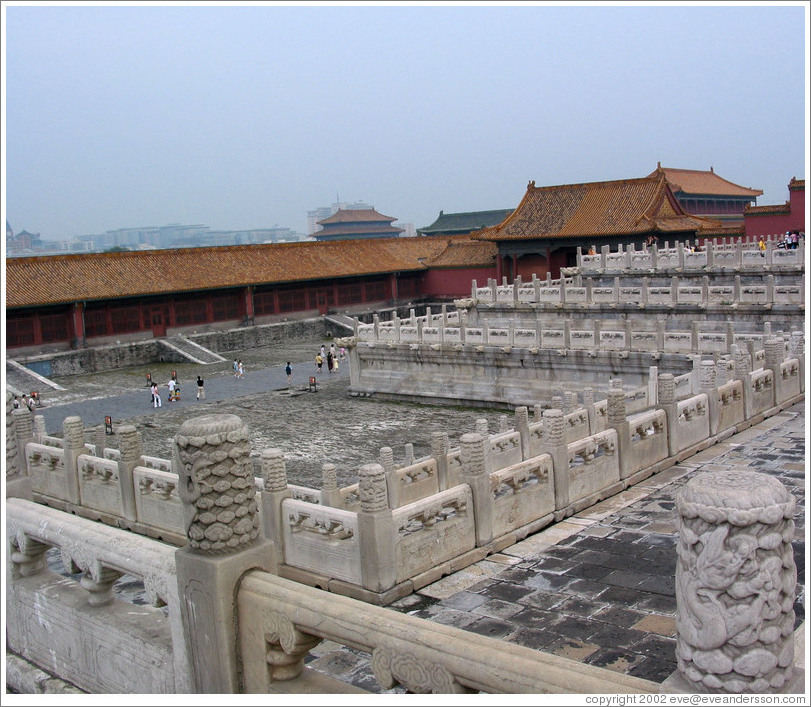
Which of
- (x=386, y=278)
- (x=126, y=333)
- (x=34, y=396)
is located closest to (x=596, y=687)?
(x=34, y=396)

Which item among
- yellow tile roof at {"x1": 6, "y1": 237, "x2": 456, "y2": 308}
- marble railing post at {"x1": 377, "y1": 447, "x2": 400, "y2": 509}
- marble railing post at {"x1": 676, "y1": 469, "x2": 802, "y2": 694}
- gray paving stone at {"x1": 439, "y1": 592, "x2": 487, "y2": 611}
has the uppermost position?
yellow tile roof at {"x1": 6, "y1": 237, "x2": 456, "y2": 308}

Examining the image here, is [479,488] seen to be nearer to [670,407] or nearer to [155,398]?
[670,407]

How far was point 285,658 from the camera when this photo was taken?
471cm

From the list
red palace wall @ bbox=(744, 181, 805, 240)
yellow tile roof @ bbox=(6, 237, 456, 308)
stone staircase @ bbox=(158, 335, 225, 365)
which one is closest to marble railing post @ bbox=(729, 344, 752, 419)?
stone staircase @ bbox=(158, 335, 225, 365)

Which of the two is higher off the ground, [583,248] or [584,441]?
[583,248]

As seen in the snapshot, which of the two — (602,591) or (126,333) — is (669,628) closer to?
(602,591)

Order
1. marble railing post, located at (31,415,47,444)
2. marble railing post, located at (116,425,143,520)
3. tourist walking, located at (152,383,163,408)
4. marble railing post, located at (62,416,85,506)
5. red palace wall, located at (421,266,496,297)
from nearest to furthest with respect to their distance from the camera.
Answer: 1. marble railing post, located at (116,425,143,520)
2. marble railing post, located at (62,416,85,506)
3. marble railing post, located at (31,415,47,444)
4. tourist walking, located at (152,383,163,408)
5. red palace wall, located at (421,266,496,297)

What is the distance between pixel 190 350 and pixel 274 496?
98.0 feet

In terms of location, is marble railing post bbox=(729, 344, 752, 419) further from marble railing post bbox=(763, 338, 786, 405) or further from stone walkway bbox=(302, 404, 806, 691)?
stone walkway bbox=(302, 404, 806, 691)

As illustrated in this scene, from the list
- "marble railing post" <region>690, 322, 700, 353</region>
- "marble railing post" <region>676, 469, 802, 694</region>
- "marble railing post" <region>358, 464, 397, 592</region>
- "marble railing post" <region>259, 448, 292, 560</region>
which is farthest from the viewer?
"marble railing post" <region>690, 322, 700, 353</region>

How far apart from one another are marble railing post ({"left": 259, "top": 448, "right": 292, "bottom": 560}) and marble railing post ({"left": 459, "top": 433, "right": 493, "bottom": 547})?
2164mm

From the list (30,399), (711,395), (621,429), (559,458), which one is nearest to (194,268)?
(30,399)

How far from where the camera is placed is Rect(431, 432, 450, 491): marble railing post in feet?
39.0

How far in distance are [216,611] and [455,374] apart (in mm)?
22067
